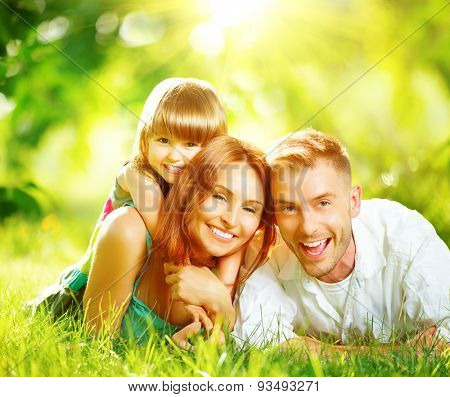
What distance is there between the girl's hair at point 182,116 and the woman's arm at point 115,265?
0.71 feet

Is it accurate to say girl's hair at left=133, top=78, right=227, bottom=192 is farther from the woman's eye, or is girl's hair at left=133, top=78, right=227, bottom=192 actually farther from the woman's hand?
the woman's hand

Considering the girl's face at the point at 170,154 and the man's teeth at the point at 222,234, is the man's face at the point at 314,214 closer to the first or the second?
the man's teeth at the point at 222,234

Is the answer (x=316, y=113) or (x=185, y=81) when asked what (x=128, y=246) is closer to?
(x=185, y=81)

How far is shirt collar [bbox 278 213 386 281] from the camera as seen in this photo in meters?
1.99

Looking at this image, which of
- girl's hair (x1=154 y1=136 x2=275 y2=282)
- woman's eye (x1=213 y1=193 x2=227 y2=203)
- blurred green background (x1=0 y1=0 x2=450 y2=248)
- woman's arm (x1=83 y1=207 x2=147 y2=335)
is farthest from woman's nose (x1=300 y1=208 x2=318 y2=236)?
blurred green background (x1=0 y1=0 x2=450 y2=248)

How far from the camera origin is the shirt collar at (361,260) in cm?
199

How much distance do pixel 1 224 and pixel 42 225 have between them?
309mm

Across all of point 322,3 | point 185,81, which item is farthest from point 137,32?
point 185,81

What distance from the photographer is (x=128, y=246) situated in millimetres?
1929

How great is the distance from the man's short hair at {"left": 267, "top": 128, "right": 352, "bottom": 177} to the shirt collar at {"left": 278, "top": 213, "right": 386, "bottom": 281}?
207 mm

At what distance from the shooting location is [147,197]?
2.00 m

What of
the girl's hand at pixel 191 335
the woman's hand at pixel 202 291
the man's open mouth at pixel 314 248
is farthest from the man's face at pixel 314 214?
the girl's hand at pixel 191 335

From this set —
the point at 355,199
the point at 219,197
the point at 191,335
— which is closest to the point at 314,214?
the point at 355,199

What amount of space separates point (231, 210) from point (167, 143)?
1.06 feet
